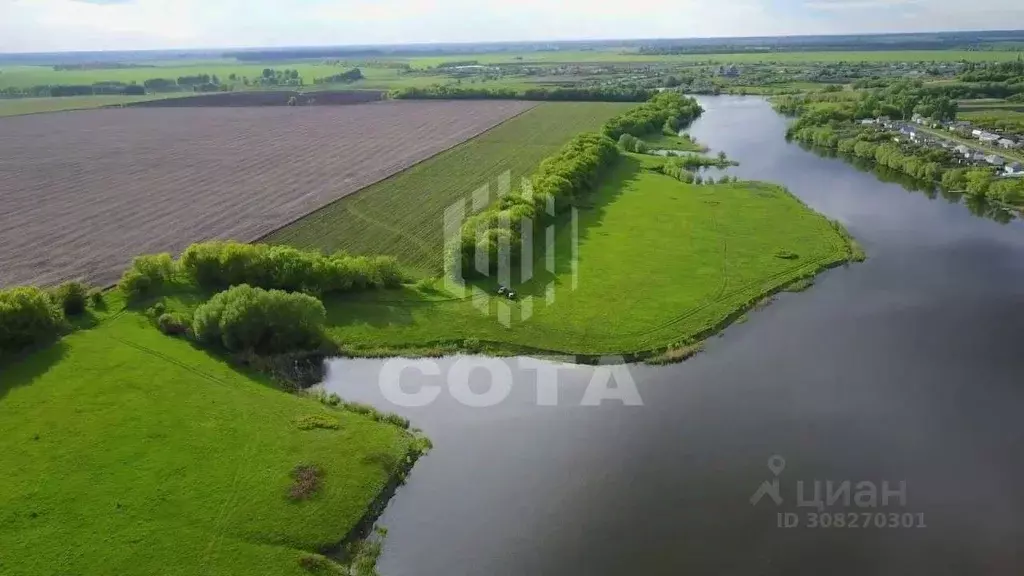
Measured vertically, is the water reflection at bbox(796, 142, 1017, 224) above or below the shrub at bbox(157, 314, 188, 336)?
below

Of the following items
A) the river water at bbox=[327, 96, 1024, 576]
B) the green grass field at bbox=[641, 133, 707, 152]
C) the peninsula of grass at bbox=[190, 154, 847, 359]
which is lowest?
the river water at bbox=[327, 96, 1024, 576]

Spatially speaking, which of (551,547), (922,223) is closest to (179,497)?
(551,547)

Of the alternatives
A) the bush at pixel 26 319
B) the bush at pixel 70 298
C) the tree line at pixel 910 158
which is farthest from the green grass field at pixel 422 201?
the tree line at pixel 910 158

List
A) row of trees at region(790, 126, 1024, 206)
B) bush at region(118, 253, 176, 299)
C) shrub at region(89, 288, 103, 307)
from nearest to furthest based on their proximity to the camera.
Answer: shrub at region(89, 288, 103, 307) → bush at region(118, 253, 176, 299) → row of trees at region(790, 126, 1024, 206)

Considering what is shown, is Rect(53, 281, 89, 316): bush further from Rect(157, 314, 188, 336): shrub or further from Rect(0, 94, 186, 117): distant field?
Rect(0, 94, 186, 117): distant field

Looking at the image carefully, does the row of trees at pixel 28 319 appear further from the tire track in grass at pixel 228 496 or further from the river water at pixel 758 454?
the river water at pixel 758 454

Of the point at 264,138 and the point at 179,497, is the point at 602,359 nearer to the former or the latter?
the point at 179,497

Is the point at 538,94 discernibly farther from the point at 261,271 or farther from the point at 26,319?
the point at 26,319

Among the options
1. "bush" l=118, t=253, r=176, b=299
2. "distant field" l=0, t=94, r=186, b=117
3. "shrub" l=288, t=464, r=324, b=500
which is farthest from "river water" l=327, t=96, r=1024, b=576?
"distant field" l=0, t=94, r=186, b=117
